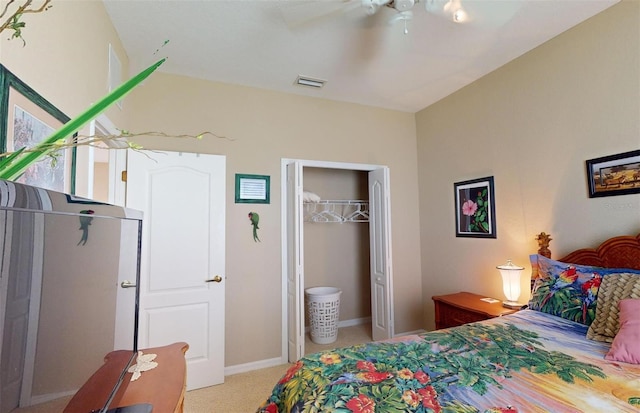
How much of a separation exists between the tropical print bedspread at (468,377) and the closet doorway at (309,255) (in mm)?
1514

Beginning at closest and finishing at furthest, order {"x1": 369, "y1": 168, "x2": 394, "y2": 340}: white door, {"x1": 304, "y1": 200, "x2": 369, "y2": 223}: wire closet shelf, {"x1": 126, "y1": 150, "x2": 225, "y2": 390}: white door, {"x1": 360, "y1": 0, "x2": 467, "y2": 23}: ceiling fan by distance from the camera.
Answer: {"x1": 360, "y1": 0, "x2": 467, "y2": 23}: ceiling fan → {"x1": 126, "y1": 150, "x2": 225, "y2": 390}: white door → {"x1": 369, "y1": 168, "x2": 394, "y2": 340}: white door → {"x1": 304, "y1": 200, "x2": 369, "y2": 223}: wire closet shelf

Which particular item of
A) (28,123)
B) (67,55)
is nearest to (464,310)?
(28,123)

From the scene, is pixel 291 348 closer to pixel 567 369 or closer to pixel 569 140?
pixel 567 369

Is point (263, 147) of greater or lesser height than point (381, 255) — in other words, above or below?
above

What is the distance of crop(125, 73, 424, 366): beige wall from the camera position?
292 cm

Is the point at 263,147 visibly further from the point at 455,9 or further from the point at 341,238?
the point at 455,9

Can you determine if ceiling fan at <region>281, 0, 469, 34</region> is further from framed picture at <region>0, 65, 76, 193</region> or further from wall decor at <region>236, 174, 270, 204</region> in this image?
wall decor at <region>236, 174, 270, 204</region>

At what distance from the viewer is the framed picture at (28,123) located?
0.99m

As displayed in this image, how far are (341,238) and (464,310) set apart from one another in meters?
1.96

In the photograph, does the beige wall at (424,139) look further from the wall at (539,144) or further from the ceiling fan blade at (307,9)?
the ceiling fan blade at (307,9)

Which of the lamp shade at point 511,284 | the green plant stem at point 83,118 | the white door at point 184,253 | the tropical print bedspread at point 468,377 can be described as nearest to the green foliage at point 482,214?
the lamp shade at point 511,284

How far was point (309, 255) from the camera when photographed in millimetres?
4090

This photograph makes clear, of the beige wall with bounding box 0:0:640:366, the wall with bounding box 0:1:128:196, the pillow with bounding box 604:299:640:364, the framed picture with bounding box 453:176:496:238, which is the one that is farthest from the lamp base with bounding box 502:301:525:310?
the wall with bounding box 0:1:128:196

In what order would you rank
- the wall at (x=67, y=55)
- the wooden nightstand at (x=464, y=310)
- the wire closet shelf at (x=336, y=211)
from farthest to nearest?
the wire closet shelf at (x=336, y=211) → the wooden nightstand at (x=464, y=310) → the wall at (x=67, y=55)
